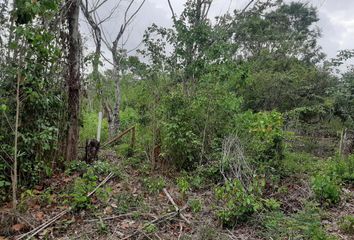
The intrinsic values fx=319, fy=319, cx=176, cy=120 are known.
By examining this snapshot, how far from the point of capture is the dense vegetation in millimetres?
3664

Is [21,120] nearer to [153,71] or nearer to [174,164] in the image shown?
[174,164]

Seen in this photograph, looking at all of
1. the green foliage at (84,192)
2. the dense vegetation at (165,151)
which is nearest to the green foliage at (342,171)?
the dense vegetation at (165,151)

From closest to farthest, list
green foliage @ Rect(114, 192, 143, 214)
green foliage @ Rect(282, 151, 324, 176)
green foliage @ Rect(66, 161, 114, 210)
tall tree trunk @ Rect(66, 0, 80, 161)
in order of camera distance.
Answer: green foliage @ Rect(66, 161, 114, 210)
green foliage @ Rect(114, 192, 143, 214)
tall tree trunk @ Rect(66, 0, 80, 161)
green foliage @ Rect(282, 151, 324, 176)

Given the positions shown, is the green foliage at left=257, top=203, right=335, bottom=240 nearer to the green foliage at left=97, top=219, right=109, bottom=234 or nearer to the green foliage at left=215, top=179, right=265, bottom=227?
the green foliage at left=215, top=179, right=265, bottom=227

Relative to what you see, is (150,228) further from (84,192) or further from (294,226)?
(294,226)

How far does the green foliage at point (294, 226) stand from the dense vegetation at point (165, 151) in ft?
0.05

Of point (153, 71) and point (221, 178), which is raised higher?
point (153, 71)

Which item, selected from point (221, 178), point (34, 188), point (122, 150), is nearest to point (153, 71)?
point (122, 150)

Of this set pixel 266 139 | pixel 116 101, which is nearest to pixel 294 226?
pixel 266 139

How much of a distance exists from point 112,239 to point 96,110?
1002 cm

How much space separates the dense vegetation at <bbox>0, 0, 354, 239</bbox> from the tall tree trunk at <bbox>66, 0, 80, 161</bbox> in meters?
0.02

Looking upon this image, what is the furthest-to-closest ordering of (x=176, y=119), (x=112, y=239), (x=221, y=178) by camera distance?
(x=176, y=119) < (x=221, y=178) < (x=112, y=239)

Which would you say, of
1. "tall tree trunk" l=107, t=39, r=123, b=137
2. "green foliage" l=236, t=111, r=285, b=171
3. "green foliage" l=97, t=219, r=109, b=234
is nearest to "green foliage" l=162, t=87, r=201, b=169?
"green foliage" l=236, t=111, r=285, b=171

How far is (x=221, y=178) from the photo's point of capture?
16.5 ft
